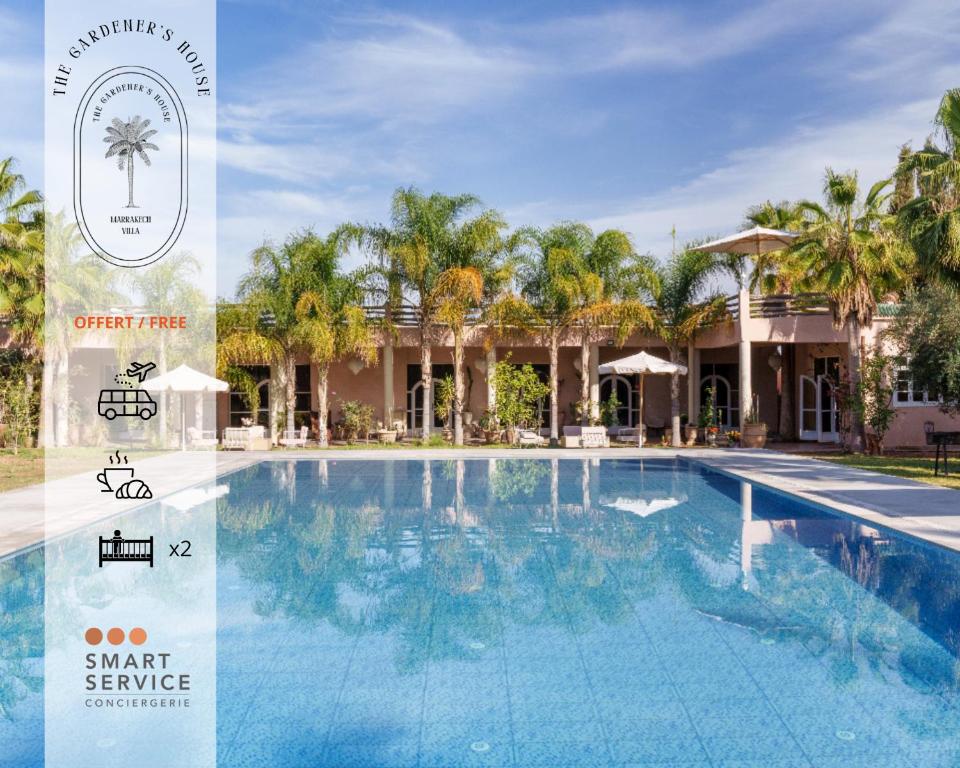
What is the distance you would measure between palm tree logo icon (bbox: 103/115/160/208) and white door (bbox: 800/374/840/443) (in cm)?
2002

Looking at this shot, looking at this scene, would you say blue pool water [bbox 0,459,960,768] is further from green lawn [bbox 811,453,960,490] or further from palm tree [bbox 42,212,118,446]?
palm tree [bbox 42,212,118,446]

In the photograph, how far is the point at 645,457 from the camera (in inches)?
783

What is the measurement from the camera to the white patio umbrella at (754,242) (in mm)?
19531

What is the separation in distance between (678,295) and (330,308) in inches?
370

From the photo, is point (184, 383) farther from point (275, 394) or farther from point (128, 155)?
point (128, 155)

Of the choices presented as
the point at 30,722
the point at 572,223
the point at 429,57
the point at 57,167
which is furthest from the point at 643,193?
the point at 30,722

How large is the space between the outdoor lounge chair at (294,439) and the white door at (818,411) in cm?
1416

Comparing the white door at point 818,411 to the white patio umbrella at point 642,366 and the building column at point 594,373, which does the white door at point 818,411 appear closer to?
the white patio umbrella at point 642,366

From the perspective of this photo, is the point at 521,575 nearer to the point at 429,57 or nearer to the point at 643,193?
the point at 429,57

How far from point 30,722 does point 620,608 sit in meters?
4.60

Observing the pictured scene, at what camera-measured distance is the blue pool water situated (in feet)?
15.5

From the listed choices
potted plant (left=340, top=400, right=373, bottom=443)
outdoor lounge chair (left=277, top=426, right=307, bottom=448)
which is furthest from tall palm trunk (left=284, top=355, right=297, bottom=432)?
potted plant (left=340, top=400, right=373, bottom=443)

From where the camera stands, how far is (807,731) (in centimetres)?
484

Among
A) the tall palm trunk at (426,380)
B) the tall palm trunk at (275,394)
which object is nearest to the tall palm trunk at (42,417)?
the tall palm trunk at (275,394)
